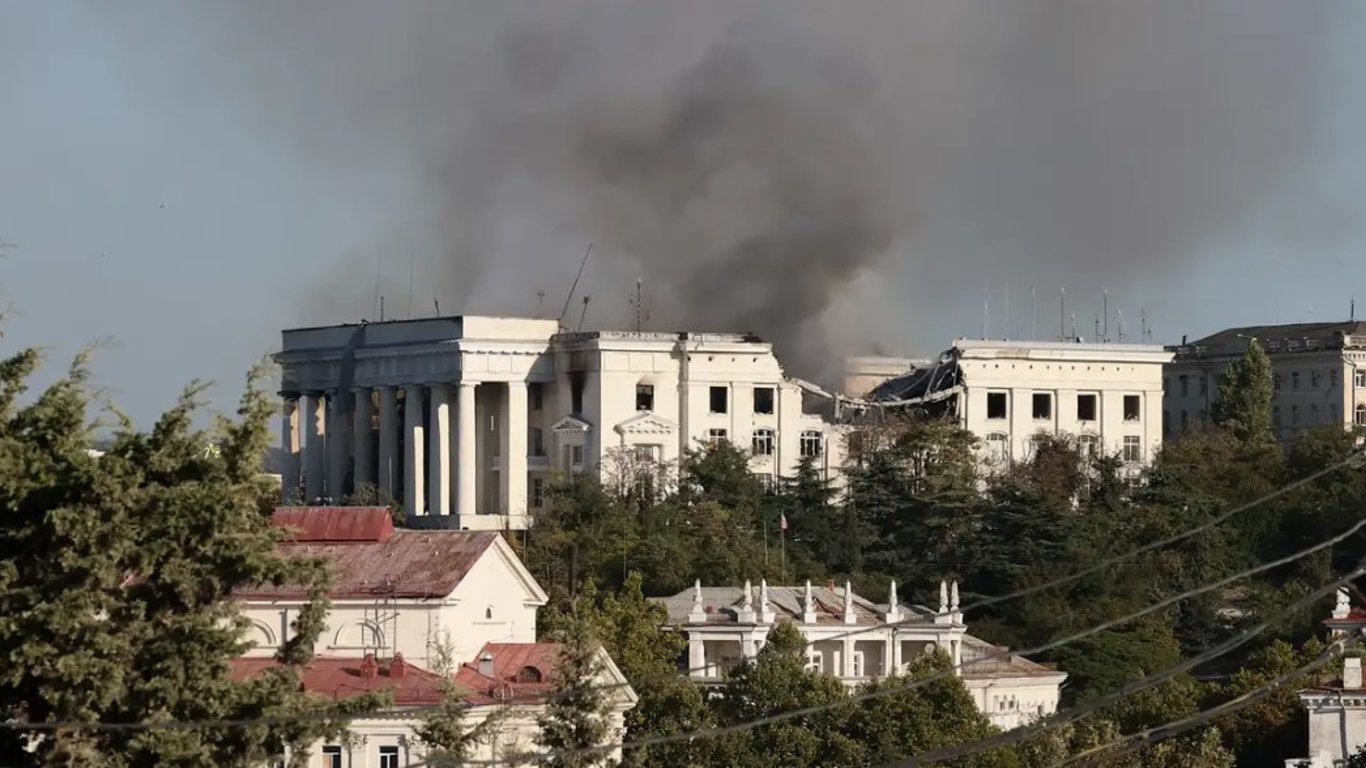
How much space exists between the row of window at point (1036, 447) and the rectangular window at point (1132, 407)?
220 centimetres

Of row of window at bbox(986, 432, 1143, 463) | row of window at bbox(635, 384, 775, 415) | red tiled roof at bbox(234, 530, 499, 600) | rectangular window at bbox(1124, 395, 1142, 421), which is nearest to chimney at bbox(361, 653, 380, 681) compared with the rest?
red tiled roof at bbox(234, 530, 499, 600)

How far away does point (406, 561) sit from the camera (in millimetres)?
80500

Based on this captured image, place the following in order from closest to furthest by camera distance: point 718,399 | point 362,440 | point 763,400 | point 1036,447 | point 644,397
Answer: point 644,397
point 718,399
point 763,400
point 1036,447
point 362,440

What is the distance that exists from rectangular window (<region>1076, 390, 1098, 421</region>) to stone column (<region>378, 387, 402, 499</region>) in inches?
1046

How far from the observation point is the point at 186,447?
38.8m

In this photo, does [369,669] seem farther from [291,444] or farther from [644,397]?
[291,444]

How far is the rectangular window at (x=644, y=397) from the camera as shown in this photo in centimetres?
13762

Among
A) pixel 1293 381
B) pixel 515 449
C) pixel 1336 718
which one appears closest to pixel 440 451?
pixel 515 449

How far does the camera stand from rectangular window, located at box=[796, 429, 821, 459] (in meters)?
140

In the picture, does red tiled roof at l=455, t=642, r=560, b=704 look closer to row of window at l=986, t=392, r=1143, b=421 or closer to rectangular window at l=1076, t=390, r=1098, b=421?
row of window at l=986, t=392, r=1143, b=421

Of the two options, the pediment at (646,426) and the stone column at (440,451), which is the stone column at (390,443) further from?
the pediment at (646,426)

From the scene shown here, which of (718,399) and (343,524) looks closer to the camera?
(343,524)

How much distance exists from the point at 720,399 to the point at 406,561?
197 ft

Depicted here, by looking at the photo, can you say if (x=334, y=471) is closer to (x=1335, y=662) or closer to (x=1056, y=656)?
(x=1056, y=656)
